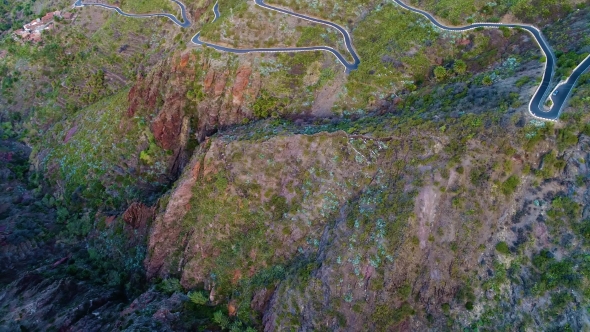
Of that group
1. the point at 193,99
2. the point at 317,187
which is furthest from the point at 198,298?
the point at 193,99

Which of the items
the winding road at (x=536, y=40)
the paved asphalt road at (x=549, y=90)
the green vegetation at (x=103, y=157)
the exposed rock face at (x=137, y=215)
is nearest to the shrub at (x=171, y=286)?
the exposed rock face at (x=137, y=215)

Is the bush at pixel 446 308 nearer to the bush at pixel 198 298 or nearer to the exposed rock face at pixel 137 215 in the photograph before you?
the bush at pixel 198 298

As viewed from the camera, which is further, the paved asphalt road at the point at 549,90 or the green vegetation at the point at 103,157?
the green vegetation at the point at 103,157

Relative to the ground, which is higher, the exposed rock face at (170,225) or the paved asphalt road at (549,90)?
the paved asphalt road at (549,90)

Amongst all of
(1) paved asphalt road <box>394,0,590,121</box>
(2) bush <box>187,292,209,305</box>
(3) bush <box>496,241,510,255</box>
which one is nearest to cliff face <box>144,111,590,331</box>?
(3) bush <box>496,241,510,255</box>

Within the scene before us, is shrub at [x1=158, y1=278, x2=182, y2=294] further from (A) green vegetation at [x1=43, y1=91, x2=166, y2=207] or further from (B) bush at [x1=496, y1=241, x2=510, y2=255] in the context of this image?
(B) bush at [x1=496, y1=241, x2=510, y2=255]

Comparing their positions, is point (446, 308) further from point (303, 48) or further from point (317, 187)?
point (303, 48)

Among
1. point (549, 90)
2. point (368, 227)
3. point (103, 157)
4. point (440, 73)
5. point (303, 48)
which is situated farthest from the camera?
point (103, 157)

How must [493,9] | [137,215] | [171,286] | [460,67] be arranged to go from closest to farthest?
[171,286], [460,67], [493,9], [137,215]

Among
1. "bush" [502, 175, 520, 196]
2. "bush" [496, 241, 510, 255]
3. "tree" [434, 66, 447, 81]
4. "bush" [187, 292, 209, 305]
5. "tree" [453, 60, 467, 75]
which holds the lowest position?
"bush" [187, 292, 209, 305]

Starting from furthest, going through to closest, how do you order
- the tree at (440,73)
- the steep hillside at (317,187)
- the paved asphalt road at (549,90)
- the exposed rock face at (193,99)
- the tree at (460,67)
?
the exposed rock face at (193,99) < the tree at (440,73) < the tree at (460,67) < the paved asphalt road at (549,90) < the steep hillside at (317,187)

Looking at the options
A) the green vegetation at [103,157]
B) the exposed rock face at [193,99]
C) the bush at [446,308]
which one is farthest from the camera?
the green vegetation at [103,157]

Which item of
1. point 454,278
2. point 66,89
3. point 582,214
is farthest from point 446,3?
point 66,89
